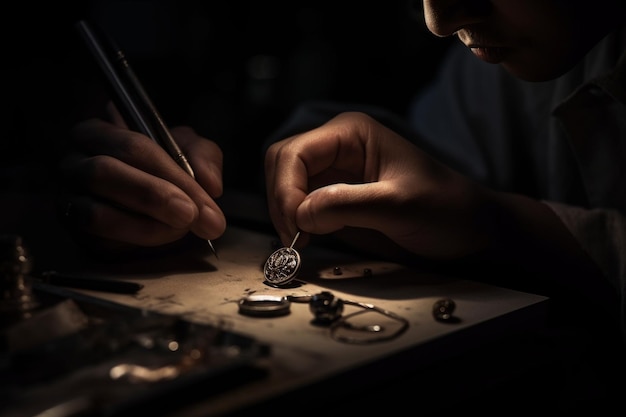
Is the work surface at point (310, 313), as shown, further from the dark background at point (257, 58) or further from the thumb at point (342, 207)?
the dark background at point (257, 58)

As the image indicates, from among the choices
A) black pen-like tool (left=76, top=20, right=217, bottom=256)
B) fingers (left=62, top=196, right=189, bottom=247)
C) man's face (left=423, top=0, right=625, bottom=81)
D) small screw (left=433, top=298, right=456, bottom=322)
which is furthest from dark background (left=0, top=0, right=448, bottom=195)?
small screw (left=433, top=298, right=456, bottom=322)

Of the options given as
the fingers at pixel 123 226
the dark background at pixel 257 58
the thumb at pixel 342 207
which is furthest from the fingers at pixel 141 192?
the dark background at pixel 257 58

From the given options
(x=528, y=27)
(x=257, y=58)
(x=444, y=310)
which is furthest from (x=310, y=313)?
(x=257, y=58)

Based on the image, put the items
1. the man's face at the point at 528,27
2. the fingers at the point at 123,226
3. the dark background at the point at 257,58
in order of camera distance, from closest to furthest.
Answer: the man's face at the point at 528,27
the fingers at the point at 123,226
the dark background at the point at 257,58

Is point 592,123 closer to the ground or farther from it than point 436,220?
farther from it

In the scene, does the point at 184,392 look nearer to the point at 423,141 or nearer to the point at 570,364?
the point at 570,364

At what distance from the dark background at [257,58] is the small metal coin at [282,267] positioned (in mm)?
1519

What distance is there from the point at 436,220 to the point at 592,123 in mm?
434

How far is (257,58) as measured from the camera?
302cm

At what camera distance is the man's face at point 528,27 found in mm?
935

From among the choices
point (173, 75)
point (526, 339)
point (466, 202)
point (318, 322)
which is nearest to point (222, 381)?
point (318, 322)

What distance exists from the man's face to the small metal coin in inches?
13.4

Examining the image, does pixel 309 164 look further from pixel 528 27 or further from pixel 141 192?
pixel 528 27

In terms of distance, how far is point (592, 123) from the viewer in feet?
4.36
